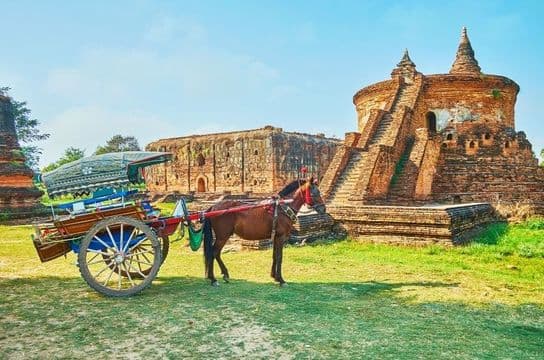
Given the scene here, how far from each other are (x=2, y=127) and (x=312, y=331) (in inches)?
655

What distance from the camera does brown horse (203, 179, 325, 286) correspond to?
637 cm

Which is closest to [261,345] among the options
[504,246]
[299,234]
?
[299,234]

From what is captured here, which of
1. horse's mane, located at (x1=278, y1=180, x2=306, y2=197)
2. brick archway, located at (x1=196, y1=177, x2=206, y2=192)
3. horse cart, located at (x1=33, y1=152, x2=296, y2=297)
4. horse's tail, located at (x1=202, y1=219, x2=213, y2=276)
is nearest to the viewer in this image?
horse cart, located at (x1=33, y1=152, x2=296, y2=297)

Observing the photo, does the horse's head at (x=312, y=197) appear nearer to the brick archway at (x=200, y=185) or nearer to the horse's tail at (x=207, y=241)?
the horse's tail at (x=207, y=241)

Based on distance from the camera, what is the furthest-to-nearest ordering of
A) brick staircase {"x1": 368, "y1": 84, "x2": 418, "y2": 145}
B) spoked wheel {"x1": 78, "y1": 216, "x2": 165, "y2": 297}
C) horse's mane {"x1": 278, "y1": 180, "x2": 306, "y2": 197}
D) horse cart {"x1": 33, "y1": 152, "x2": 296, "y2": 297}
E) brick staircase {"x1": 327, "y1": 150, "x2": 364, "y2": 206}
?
1. brick staircase {"x1": 368, "y1": 84, "x2": 418, "y2": 145}
2. brick staircase {"x1": 327, "y1": 150, "x2": 364, "y2": 206}
3. horse's mane {"x1": 278, "y1": 180, "x2": 306, "y2": 197}
4. horse cart {"x1": 33, "y1": 152, "x2": 296, "y2": 297}
5. spoked wheel {"x1": 78, "y1": 216, "x2": 165, "y2": 297}

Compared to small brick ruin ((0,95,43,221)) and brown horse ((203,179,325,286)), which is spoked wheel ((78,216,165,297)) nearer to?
brown horse ((203,179,325,286))

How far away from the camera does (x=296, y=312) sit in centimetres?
491

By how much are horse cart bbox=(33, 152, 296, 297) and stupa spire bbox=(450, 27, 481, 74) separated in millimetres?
13767

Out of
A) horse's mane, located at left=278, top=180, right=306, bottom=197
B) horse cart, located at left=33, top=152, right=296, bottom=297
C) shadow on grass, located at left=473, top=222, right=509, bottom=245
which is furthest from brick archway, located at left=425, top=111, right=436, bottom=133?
horse cart, located at left=33, top=152, right=296, bottom=297

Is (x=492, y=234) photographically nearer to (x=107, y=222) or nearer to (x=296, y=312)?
(x=296, y=312)

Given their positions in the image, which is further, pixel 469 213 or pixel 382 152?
pixel 382 152

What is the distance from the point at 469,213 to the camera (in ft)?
32.3

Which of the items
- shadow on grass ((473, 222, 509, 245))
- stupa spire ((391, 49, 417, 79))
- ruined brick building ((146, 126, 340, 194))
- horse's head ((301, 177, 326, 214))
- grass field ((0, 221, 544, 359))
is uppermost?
stupa spire ((391, 49, 417, 79))

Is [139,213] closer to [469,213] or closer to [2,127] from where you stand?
[469,213]
